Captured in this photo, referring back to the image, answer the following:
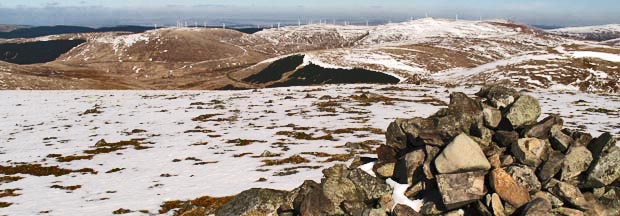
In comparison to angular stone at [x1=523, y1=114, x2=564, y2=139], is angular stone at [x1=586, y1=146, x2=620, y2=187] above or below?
below

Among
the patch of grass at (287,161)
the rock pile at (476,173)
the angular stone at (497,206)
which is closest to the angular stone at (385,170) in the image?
the rock pile at (476,173)

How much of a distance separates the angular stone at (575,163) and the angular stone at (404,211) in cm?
518

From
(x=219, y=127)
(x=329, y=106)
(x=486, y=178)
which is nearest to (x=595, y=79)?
(x=329, y=106)

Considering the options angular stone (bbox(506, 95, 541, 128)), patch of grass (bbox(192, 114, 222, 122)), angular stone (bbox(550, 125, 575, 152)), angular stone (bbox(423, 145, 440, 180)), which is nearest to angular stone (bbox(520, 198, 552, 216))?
angular stone (bbox(423, 145, 440, 180))

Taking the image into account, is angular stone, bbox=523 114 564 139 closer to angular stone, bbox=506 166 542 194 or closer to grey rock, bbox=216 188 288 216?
angular stone, bbox=506 166 542 194

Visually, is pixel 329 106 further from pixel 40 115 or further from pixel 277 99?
pixel 40 115

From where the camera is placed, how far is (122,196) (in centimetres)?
2131

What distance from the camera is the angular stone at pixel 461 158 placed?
599 inches

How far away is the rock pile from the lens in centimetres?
1478

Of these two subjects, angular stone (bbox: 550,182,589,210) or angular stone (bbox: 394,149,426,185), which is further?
angular stone (bbox: 394,149,426,185)

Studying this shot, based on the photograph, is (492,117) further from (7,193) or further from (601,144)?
(7,193)

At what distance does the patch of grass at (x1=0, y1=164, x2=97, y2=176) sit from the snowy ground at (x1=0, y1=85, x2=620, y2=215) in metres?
0.60

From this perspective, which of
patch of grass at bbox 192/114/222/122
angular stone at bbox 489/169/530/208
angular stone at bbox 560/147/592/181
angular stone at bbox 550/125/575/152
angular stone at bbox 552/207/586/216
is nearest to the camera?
angular stone at bbox 552/207/586/216

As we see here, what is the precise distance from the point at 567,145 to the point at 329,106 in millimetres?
33993
